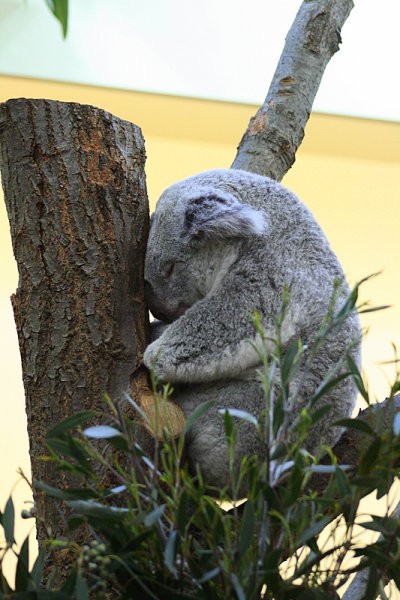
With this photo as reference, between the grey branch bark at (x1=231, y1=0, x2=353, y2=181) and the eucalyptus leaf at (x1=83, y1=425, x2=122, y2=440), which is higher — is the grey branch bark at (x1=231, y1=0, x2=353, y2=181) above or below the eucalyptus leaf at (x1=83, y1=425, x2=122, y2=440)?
above

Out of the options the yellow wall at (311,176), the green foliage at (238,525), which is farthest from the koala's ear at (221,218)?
the yellow wall at (311,176)

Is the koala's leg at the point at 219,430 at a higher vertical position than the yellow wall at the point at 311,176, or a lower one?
lower

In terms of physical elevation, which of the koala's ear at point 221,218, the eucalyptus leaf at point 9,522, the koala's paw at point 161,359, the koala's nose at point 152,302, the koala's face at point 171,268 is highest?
the koala's ear at point 221,218

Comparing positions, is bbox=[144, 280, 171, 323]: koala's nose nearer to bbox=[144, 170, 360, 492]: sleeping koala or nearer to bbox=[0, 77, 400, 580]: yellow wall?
bbox=[144, 170, 360, 492]: sleeping koala

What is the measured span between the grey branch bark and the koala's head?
1.45 ft

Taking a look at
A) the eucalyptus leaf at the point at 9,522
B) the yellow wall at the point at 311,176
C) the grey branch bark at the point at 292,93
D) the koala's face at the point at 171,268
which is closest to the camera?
the eucalyptus leaf at the point at 9,522

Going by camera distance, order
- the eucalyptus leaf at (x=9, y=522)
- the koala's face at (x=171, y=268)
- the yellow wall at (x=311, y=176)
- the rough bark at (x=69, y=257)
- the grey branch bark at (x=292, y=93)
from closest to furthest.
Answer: the eucalyptus leaf at (x=9, y=522) → the rough bark at (x=69, y=257) → the koala's face at (x=171, y=268) → the grey branch bark at (x=292, y=93) → the yellow wall at (x=311, y=176)

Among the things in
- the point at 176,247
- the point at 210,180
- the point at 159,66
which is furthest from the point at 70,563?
the point at 159,66

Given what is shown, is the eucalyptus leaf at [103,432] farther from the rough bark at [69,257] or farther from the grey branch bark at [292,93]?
the grey branch bark at [292,93]

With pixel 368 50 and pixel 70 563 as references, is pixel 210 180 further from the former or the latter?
pixel 368 50

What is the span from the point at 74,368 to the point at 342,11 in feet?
5.05

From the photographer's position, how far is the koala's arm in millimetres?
1929

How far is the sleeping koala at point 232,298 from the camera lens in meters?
1.95

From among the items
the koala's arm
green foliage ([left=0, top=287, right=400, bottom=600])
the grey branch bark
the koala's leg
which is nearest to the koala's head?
the koala's arm
